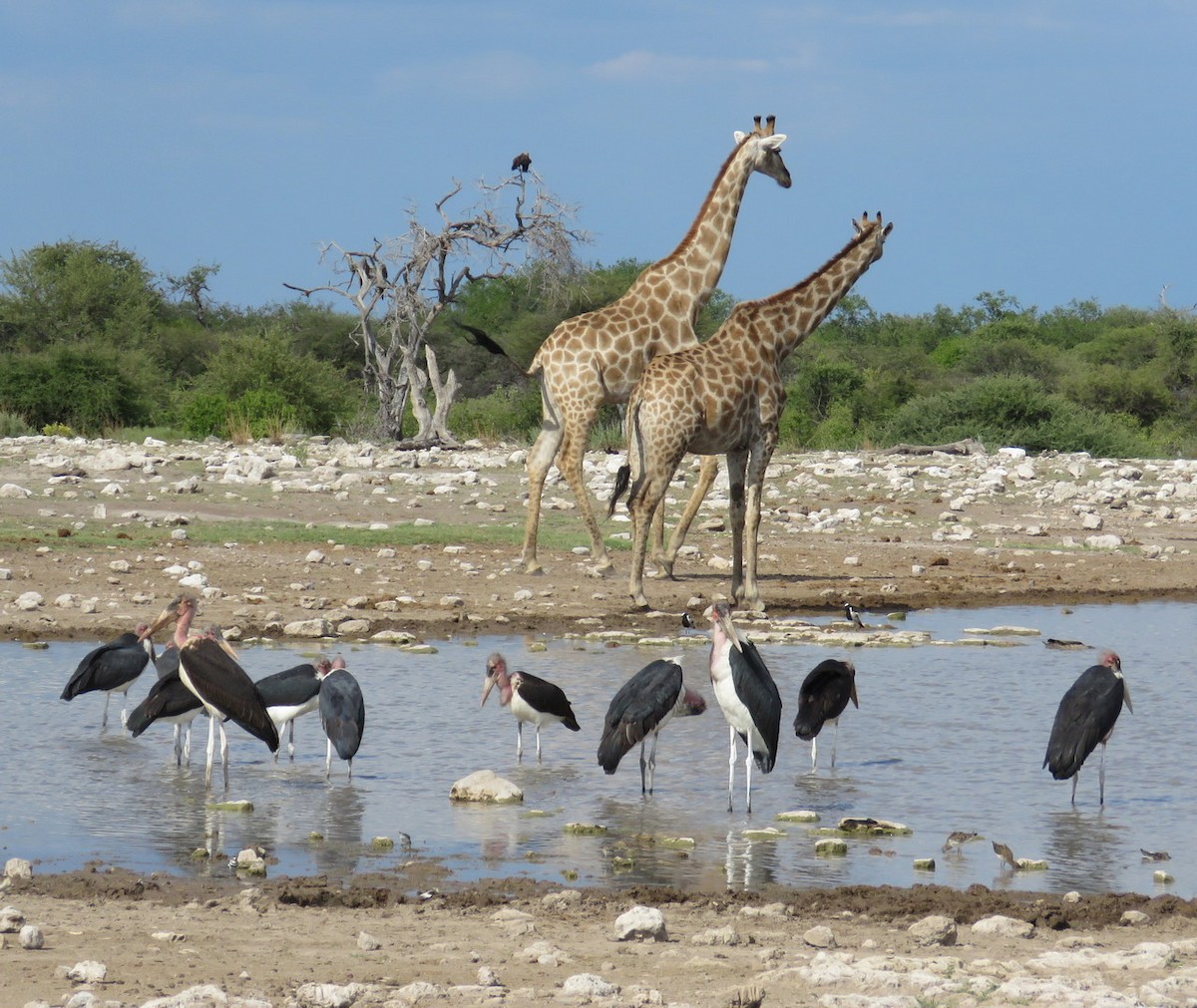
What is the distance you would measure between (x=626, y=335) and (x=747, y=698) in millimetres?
7369

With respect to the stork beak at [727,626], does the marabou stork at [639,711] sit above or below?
below

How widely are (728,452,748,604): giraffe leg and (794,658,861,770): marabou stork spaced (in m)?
4.60

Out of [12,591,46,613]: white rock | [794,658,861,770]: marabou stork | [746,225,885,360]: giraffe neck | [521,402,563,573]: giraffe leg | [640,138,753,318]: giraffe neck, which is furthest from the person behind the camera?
[640,138,753,318]: giraffe neck

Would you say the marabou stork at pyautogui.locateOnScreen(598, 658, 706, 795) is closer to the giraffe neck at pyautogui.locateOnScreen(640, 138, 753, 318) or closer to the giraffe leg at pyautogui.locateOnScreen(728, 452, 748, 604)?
the giraffe leg at pyautogui.locateOnScreen(728, 452, 748, 604)

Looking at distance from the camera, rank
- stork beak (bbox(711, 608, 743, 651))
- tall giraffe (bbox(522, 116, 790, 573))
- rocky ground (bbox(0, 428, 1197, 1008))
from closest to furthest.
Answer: rocky ground (bbox(0, 428, 1197, 1008)) < stork beak (bbox(711, 608, 743, 651)) < tall giraffe (bbox(522, 116, 790, 573))

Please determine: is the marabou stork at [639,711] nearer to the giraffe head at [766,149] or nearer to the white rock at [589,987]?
the white rock at [589,987]

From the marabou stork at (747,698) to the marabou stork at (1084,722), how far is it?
3.98ft

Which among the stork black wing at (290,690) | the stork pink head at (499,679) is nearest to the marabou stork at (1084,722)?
the stork pink head at (499,679)

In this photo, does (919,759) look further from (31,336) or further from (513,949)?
(31,336)

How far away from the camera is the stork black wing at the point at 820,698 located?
8180mm

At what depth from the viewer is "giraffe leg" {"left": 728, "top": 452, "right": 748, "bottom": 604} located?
13.2m

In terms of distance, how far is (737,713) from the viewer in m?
7.57

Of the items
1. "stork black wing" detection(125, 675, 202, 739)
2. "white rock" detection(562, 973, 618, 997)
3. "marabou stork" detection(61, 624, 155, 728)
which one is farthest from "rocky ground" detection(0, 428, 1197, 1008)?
"marabou stork" detection(61, 624, 155, 728)

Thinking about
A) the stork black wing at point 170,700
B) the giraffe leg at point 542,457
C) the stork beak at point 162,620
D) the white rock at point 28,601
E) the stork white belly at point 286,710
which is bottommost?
the stork white belly at point 286,710
